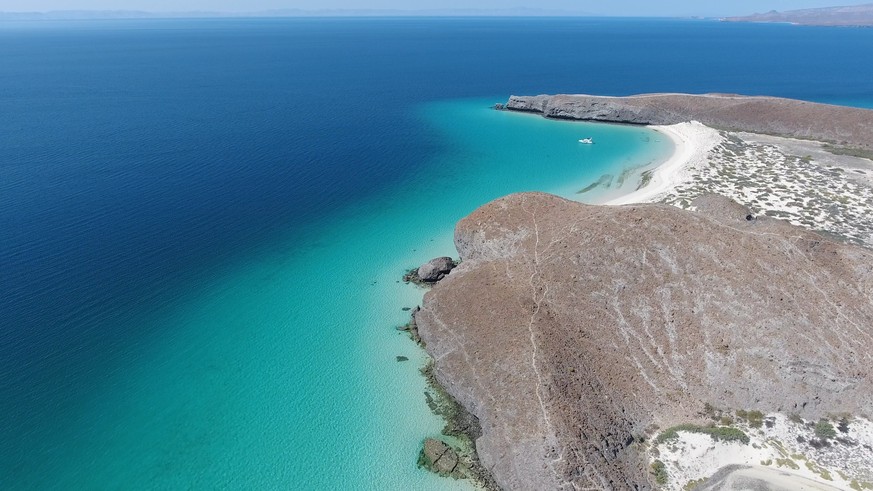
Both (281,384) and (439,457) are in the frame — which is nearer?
(439,457)

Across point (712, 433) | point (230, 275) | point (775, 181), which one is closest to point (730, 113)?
point (775, 181)

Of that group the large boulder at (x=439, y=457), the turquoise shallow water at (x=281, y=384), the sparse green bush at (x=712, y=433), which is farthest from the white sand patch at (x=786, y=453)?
the turquoise shallow water at (x=281, y=384)

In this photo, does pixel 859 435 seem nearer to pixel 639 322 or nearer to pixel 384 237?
pixel 639 322

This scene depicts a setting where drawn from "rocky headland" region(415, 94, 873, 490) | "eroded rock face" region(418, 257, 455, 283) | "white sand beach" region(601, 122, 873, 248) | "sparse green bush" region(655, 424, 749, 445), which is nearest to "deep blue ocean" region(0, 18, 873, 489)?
"eroded rock face" region(418, 257, 455, 283)

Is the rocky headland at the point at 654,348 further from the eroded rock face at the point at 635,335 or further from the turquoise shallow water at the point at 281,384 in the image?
the turquoise shallow water at the point at 281,384

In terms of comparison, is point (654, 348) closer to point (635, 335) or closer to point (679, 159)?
point (635, 335)

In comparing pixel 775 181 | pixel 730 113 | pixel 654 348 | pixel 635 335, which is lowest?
pixel 775 181

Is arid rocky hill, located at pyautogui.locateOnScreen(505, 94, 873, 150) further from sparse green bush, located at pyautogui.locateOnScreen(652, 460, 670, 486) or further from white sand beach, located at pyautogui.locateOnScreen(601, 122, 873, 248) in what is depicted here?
sparse green bush, located at pyautogui.locateOnScreen(652, 460, 670, 486)
